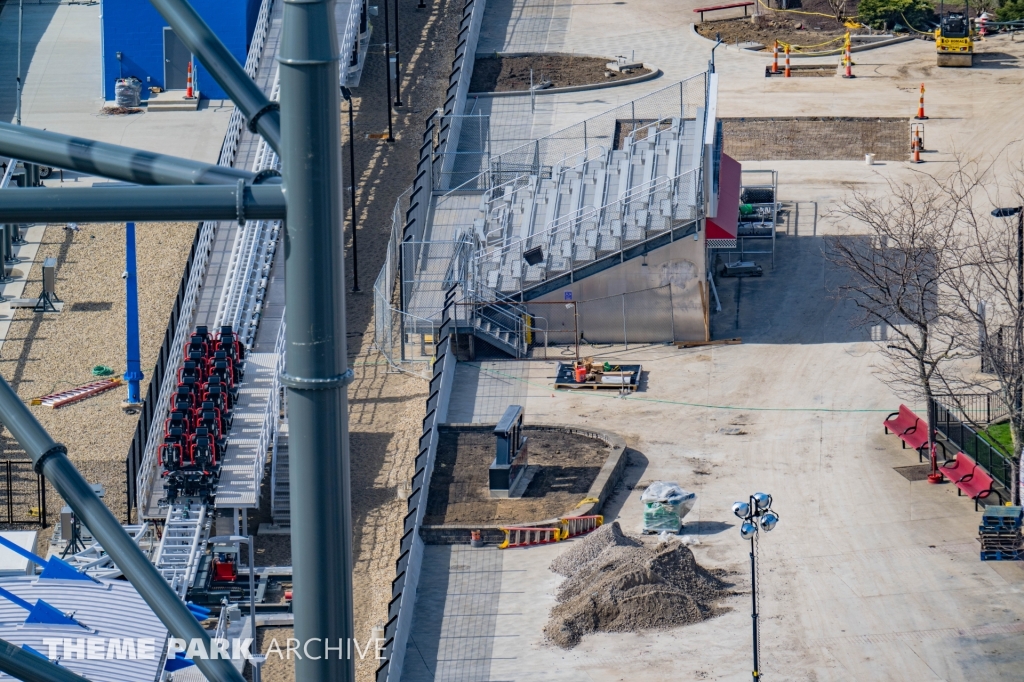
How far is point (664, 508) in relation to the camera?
1008 inches

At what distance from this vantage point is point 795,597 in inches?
927

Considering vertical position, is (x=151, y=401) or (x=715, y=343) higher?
(x=715, y=343)

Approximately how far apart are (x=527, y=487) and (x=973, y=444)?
727cm

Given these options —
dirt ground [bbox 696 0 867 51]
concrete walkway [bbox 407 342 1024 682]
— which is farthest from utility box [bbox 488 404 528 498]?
dirt ground [bbox 696 0 867 51]

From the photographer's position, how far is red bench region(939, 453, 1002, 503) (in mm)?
26391

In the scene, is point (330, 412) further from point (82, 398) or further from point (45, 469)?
point (82, 398)

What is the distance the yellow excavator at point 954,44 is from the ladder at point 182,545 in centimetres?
3021

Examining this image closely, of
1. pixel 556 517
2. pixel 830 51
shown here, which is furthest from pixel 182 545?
pixel 830 51

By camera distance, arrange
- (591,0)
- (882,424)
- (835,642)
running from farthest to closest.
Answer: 1. (591,0)
2. (882,424)
3. (835,642)

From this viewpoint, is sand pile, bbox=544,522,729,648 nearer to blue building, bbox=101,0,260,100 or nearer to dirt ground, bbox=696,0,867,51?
blue building, bbox=101,0,260,100

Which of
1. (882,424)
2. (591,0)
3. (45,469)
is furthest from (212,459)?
(591,0)

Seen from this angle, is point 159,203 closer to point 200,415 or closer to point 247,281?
point 200,415

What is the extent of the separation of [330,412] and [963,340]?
1041 inches

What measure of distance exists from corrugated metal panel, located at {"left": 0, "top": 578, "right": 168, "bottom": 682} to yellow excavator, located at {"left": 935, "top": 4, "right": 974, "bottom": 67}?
3482 cm
